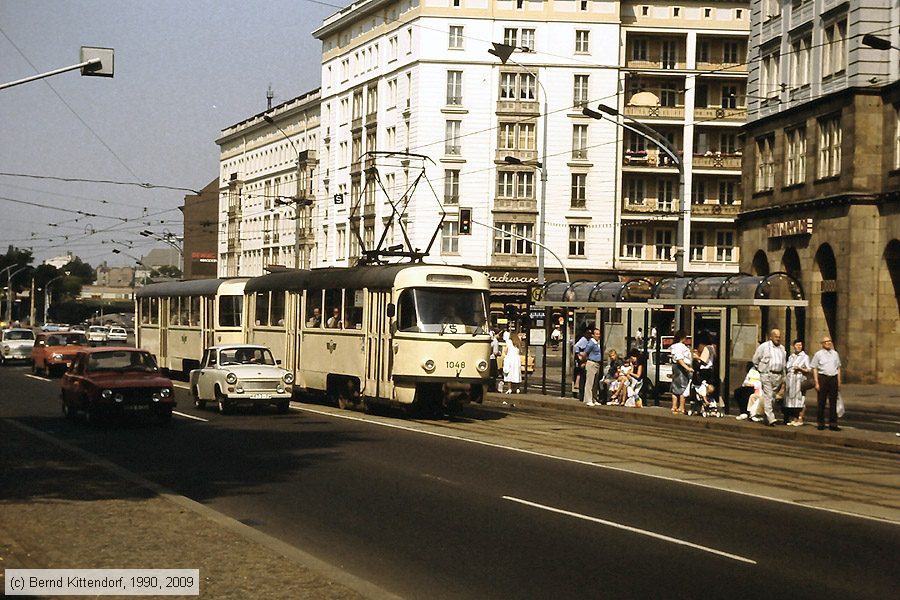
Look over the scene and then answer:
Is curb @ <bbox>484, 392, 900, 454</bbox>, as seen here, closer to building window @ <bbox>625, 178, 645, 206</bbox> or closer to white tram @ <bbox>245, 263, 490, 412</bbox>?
white tram @ <bbox>245, 263, 490, 412</bbox>

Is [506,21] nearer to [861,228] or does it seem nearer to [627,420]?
[861,228]

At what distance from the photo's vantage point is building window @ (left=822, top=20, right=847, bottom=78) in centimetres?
4791

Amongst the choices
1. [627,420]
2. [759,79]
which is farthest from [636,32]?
[627,420]

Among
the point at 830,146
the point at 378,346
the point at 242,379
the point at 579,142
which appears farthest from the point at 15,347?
the point at 378,346

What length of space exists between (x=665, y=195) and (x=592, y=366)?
5547cm

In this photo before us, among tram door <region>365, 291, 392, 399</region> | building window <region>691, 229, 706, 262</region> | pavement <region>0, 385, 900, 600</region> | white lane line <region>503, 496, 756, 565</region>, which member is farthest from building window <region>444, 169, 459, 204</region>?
white lane line <region>503, 496, 756, 565</region>

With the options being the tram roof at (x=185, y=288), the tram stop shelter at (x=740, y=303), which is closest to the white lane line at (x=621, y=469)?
the tram stop shelter at (x=740, y=303)

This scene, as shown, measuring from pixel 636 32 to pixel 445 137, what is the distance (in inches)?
554

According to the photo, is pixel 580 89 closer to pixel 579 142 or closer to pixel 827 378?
pixel 579 142

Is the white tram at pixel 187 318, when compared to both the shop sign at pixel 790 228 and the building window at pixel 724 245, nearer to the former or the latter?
the shop sign at pixel 790 228

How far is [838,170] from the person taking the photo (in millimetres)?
48219

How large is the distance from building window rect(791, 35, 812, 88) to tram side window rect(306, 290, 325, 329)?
25.1 meters

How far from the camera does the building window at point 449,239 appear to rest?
283 ft

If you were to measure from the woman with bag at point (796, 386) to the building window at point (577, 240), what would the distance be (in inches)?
2337
